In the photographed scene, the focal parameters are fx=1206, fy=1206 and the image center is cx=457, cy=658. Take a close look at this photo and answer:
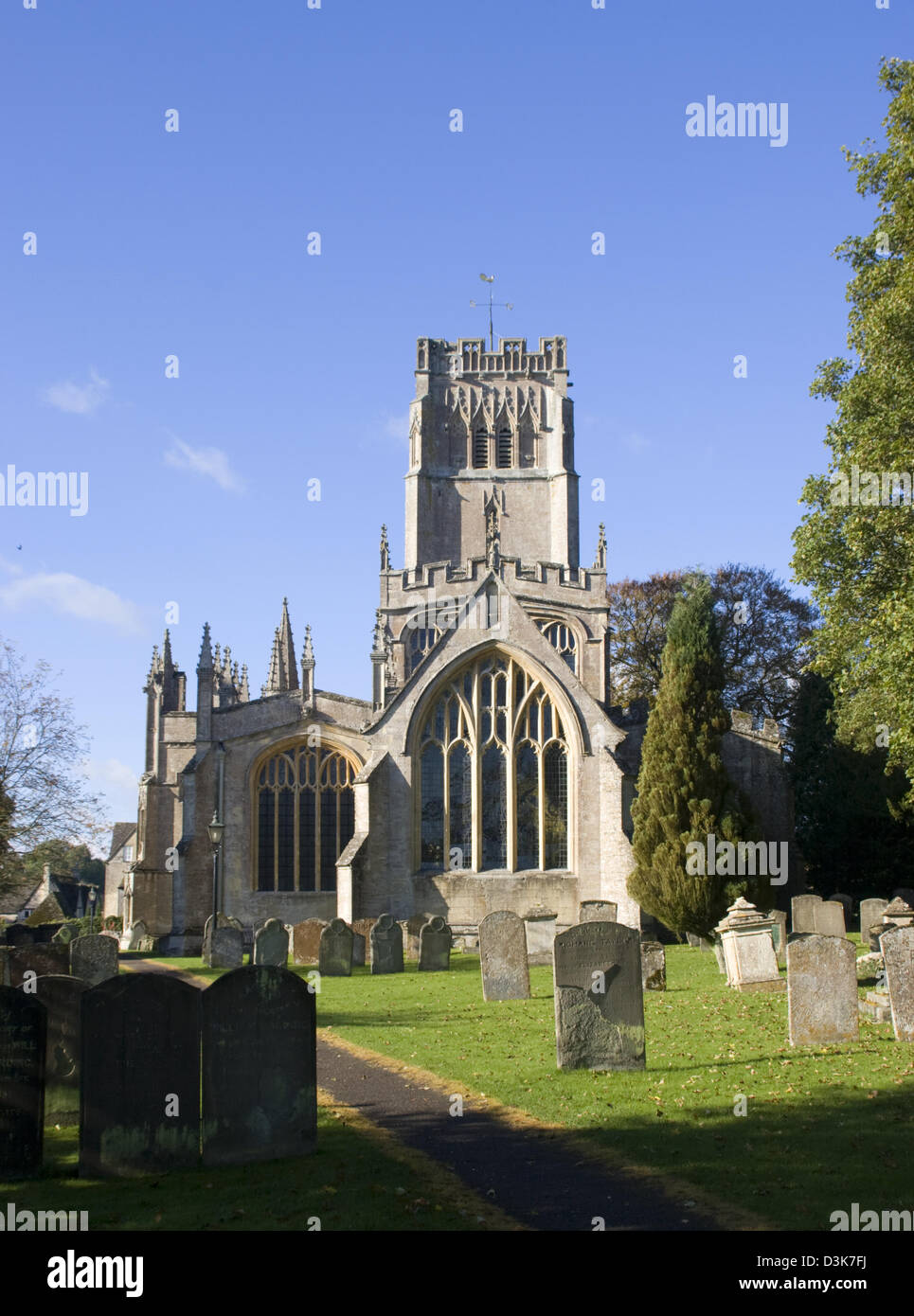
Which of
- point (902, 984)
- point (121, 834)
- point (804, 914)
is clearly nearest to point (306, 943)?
point (804, 914)

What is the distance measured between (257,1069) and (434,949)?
16.1 metres

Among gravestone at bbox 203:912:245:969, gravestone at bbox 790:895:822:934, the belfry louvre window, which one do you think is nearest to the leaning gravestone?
gravestone at bbox 790:895:822:934

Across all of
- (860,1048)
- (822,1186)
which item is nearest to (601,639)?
(860,1048)

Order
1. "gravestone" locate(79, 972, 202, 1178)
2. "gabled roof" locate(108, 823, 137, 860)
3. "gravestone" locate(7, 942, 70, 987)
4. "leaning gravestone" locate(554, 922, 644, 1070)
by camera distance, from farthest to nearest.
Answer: "gabled roof" locate(108, 823, 137, 860), "gravestone" locate(7, 942, 70, 987), "leaning gravestone" locate(554, 922, 644, 1070), "gravestone" locate(79, 972, 202, 1178)

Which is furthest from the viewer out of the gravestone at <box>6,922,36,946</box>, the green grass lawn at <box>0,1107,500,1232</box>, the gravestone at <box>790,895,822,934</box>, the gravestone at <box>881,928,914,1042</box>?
the gravestone at <box>6,922,36,946</box>

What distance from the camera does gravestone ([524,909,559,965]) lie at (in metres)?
25.4

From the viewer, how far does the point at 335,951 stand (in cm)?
2447

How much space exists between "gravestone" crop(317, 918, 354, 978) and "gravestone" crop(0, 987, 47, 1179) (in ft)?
49.5

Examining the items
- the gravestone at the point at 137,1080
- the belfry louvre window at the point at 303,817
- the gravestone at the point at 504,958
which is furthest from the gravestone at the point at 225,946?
the gravestone at the point at 137,1080

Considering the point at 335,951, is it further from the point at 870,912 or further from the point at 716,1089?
the point at 716,1089

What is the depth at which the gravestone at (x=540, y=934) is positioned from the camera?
25359 millimetres

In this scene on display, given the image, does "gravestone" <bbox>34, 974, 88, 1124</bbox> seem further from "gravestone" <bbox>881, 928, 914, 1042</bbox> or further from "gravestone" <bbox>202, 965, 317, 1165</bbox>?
"gravestone" <bbox>881, 928, 914, 1042</bbox>
